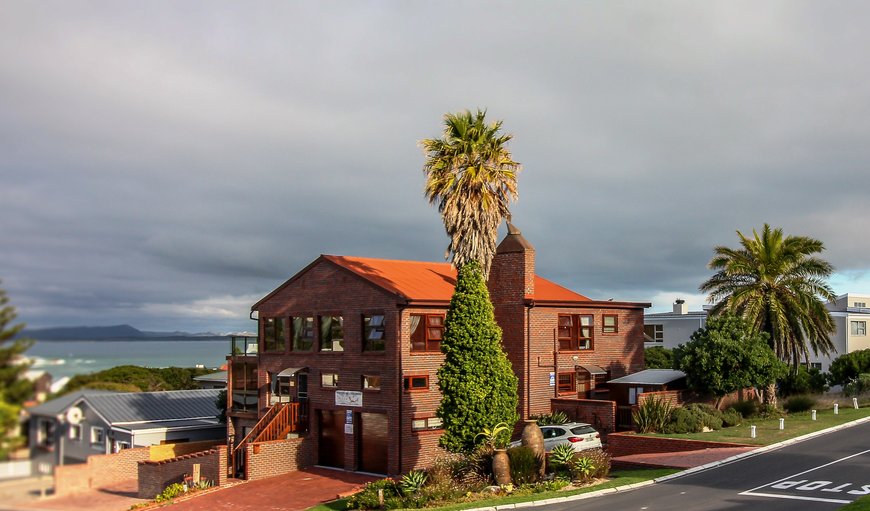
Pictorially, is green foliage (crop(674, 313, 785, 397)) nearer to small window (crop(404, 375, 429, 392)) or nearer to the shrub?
the shrub

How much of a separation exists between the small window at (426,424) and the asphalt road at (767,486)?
13.3m

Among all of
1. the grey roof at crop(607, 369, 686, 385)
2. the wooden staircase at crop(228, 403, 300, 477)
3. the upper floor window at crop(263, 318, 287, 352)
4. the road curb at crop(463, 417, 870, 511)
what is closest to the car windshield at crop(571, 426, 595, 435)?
the road curb at crop(463, 417, 870, 511)

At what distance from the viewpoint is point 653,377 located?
4256cm

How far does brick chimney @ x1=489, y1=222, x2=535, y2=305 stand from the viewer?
135ft

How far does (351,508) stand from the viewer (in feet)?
95.6

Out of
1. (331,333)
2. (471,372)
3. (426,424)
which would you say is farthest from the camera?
(331,333)

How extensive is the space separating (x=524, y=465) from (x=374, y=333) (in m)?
12.1

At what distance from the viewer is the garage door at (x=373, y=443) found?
38.1 metres

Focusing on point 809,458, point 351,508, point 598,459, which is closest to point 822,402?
point 809,458

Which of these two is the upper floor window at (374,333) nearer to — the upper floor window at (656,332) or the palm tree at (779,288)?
the palm tree at (779,288)

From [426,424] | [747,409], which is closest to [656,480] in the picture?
[426,424]

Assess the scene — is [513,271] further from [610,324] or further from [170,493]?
[170,493]

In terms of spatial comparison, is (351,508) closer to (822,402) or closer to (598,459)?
(598,459)

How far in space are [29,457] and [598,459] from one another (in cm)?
2819
